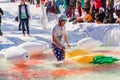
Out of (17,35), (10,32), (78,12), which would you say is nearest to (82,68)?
(17,35)

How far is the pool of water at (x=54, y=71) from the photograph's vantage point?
26.4 feet

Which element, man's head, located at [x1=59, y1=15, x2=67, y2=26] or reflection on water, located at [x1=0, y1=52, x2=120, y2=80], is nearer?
reflection on water, located at [x1=0, y1=52, x2=120, y2=80]

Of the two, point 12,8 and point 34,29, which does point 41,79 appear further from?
point 12,8

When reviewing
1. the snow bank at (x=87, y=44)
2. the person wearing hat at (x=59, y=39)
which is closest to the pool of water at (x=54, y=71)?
the person wearing hat at (x=59, y=39)

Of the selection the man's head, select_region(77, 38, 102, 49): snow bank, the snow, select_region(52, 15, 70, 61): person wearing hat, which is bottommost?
the snow

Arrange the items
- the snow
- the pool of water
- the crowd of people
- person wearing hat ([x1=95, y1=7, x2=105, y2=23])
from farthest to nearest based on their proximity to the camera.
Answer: person wearing hat ([x1=95, y1=7, x2=105, y2=23])
the crowd of people
the snow
the pool of water

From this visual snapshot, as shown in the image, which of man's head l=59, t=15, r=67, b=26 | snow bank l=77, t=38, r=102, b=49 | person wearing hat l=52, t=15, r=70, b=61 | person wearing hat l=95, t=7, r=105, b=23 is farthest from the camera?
person wearing hat l=95, t=7, r=105, b=23

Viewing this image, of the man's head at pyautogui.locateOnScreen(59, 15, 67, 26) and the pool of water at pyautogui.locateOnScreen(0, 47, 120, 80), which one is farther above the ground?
the man's head at pyautogui.locateOnScreen(59, 15, 67, 26)

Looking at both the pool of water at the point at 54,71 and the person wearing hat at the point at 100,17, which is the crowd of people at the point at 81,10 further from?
the pool of water at the point at 54,71

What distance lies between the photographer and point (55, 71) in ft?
28.3

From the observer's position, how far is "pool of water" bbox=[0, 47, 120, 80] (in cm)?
805

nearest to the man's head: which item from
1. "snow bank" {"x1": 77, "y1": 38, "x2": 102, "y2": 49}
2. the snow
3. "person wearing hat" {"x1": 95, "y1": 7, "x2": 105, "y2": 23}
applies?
"snow bank" {"x1": 77, "y1": 38, "x2": 102, "y2": 49}

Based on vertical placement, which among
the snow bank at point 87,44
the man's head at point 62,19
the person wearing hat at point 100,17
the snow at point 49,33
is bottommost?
the snow at point 49,33

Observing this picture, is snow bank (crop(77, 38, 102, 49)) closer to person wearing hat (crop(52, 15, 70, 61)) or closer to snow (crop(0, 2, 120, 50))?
snow (crop(0, 2, 120, 50))
